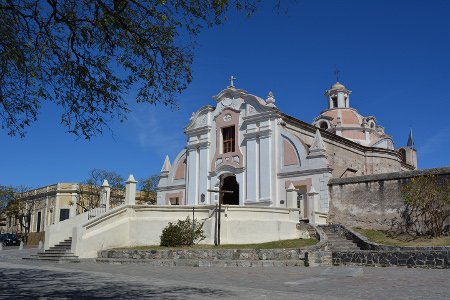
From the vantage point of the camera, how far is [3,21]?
9008 millimetres

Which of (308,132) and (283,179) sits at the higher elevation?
(308,132)

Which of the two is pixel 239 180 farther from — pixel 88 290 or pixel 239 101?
pixel 88 290

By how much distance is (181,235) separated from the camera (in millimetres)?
20531

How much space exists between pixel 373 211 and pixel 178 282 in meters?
16.3

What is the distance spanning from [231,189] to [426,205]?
13726mm

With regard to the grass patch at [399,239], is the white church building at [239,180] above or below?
above

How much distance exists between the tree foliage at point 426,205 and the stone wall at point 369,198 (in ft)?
1.45

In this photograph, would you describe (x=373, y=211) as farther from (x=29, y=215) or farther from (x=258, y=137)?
(x=29, y=215)

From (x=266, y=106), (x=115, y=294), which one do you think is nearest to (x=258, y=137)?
(x=266, y=106)

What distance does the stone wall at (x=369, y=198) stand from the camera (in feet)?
79.7

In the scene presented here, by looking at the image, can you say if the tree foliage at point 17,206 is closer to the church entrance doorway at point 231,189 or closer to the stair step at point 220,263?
the church entrance doorway at point 231,189

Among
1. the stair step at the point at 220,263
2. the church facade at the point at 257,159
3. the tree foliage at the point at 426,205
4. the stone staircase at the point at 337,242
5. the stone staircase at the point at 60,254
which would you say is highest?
the church facade at the point at 257,159

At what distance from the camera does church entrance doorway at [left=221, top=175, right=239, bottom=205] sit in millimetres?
32125

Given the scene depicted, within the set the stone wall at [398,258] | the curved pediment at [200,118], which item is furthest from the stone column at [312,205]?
the curved pediment at [200,118]
